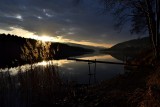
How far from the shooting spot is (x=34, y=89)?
1328 cm

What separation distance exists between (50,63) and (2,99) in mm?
3670

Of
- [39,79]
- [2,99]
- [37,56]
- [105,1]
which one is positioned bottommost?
[2,99]

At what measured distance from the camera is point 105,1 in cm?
1741

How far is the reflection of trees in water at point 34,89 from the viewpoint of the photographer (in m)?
12.6

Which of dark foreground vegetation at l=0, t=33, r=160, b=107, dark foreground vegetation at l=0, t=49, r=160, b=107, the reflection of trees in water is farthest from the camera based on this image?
the reflection of trees in water

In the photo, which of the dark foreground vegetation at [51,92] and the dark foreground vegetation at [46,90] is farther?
the dark foreground vegetation at [46,90]

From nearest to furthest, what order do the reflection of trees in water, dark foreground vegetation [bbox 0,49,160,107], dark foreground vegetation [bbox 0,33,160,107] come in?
1. dark foreground vegetation [bbox 0,49,160,107]
2. dark foreground vegetation [bbox 0,33,160,107]
3. the reflection of trees in water

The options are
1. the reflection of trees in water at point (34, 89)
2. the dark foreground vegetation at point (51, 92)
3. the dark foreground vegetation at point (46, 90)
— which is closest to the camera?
the dark foreground vegetation at point (51, 92)

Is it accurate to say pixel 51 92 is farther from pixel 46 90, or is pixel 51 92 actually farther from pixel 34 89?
pixel 34 89

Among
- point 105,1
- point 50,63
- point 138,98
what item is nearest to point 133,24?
point 105,1

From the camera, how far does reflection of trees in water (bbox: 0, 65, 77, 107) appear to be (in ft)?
41.4

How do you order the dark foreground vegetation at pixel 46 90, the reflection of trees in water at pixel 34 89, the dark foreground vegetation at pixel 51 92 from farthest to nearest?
the reflection of trees in water at pixel 34 89 → the dark foreground vegetation at pixel 46 90 → the dark foreground vegetation at pixel 51 92

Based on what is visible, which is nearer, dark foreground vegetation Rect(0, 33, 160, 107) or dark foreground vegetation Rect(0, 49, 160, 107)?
dark foreground vegetation Rect(0, 49, 160, 107)

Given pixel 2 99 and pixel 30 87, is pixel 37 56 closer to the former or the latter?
pixel 30 87
